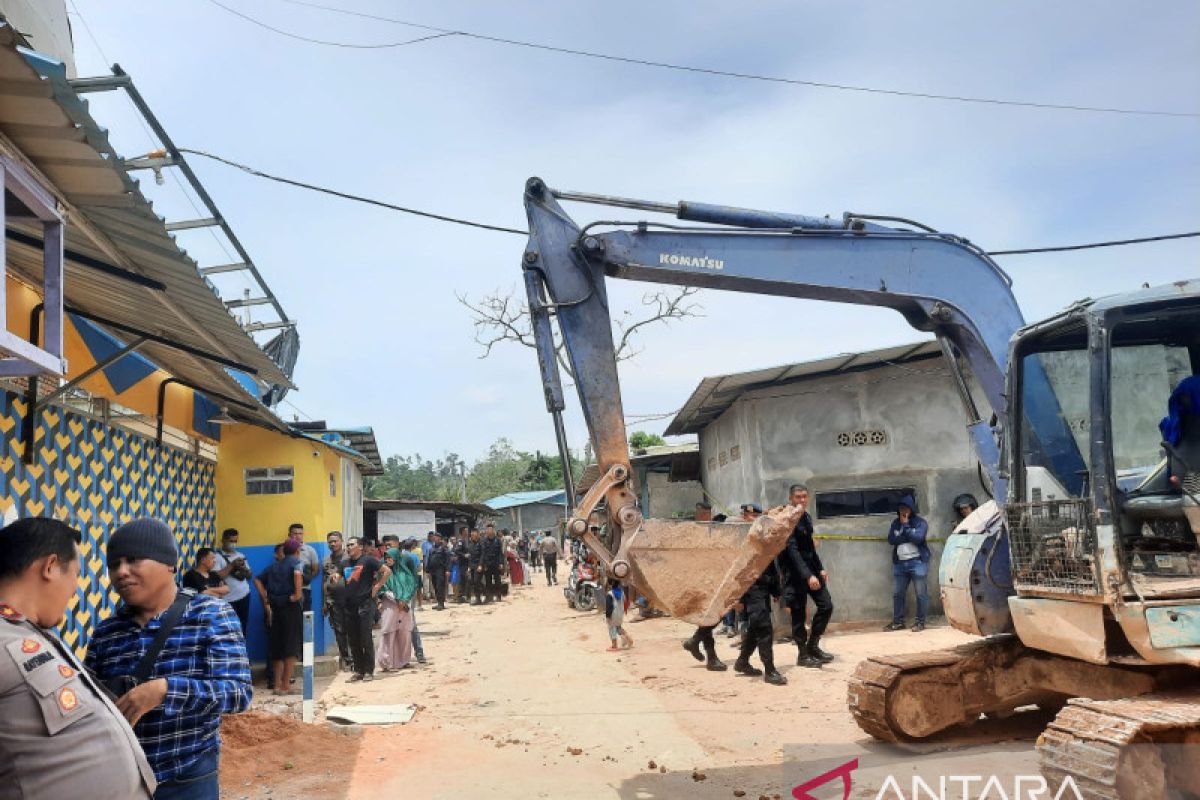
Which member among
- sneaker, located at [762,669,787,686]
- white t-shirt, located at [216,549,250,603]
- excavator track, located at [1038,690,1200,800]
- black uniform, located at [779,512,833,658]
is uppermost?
white t-shirt, located at [216,549,250,603]

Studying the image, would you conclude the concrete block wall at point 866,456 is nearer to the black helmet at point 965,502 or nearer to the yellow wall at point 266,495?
the black helmet at point 965,502

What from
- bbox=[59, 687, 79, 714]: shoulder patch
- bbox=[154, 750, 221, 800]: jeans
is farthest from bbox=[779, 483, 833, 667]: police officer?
bbox=[59, 687, 79, 714]: shoulder patch

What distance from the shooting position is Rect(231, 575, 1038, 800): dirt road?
20.0 ft

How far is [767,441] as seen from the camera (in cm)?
1393

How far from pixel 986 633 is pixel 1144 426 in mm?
1743

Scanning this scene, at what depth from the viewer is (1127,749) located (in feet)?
14.4

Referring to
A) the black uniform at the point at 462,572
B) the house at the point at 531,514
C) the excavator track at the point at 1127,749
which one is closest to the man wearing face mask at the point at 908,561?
the excavator track at the point at 1127,749

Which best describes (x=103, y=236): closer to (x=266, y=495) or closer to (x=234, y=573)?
(x=234, y=573)

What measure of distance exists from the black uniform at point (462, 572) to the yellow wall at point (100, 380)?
13.2 m

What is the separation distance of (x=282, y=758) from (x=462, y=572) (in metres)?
17.2

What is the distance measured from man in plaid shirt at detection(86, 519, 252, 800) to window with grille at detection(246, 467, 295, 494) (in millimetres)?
9362

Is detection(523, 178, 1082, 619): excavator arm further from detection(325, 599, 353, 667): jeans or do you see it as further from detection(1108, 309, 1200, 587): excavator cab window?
detection(325, 599, 353, 667): jeans

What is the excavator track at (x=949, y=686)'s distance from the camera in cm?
641

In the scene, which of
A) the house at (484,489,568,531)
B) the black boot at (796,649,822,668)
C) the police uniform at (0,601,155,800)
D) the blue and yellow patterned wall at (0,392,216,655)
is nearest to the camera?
the police uniform at (0,601,155,800)
